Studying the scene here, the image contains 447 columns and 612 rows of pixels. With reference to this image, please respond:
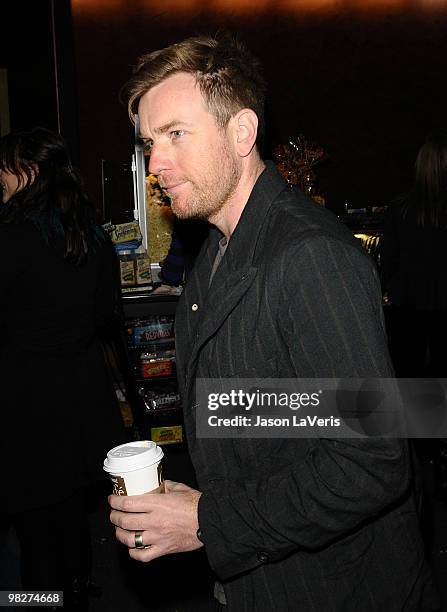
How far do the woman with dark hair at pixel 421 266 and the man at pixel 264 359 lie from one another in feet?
8.78

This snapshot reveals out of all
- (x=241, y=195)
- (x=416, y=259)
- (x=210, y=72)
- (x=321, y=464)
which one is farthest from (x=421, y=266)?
(x=321, y=464)

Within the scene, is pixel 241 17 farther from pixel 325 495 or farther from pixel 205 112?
pixel 325 495

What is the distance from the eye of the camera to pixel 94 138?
4.77 metres

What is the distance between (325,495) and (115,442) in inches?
67.7

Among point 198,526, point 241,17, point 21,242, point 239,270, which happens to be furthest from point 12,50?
point 198,526

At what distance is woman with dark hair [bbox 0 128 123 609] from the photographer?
2.34m

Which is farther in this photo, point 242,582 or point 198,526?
point 242,582

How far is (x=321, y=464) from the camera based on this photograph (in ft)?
3.49

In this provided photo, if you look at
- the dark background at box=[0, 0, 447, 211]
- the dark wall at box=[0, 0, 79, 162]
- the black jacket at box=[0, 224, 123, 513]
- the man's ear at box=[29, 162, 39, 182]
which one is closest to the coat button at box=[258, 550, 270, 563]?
the black jacket at box=[0, 224, 123, 513]

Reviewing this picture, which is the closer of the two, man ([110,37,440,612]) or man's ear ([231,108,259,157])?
man ([110,37,440,612])

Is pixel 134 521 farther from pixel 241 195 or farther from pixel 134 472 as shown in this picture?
pixel 241 195

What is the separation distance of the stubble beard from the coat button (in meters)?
0.71

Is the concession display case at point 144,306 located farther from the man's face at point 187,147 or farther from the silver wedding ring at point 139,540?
the silver wedding ring at point 139,540

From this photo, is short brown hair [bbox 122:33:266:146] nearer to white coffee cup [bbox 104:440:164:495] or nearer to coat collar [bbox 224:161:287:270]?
coat collar [bbox 224:161:287:270]
